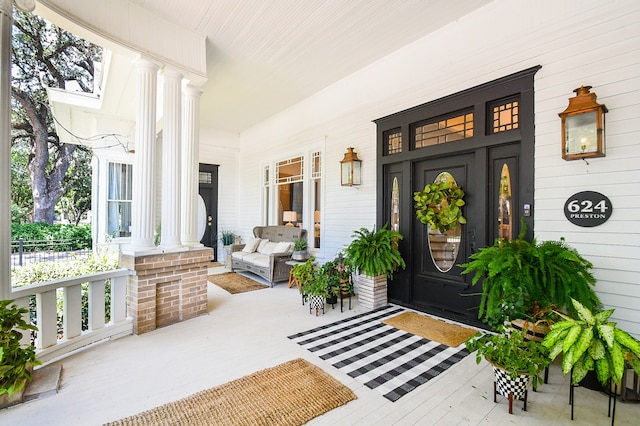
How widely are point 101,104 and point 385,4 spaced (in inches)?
206

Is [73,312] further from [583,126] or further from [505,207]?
[583,126]

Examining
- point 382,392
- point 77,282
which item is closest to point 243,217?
point 77,282

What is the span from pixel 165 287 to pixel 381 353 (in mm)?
2563

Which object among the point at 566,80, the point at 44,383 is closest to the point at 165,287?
the point at 44,383

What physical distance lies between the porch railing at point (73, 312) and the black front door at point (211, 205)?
524cm

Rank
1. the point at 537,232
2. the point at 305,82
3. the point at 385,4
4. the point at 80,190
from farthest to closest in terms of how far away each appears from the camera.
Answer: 1. the point at 80,190
2. the point at 305,82
3. the point at 385,4
4. the point at 537,232

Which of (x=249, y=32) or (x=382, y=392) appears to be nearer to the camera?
(x=382, y=392)

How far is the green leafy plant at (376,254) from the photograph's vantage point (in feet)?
12.5

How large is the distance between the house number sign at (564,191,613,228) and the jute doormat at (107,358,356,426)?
8.47 ft

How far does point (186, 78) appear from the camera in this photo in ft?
12.2

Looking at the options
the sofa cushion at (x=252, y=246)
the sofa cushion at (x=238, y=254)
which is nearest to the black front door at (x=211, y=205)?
A: the sofa cushion at (x=238, y=254)

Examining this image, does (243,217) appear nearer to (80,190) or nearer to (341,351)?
(341,351)

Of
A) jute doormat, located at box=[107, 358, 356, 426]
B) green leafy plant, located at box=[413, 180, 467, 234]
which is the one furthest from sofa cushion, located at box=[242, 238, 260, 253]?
jute doormat, located at box=[107, 358, 356, 426]

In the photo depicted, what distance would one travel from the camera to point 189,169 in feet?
12.8
